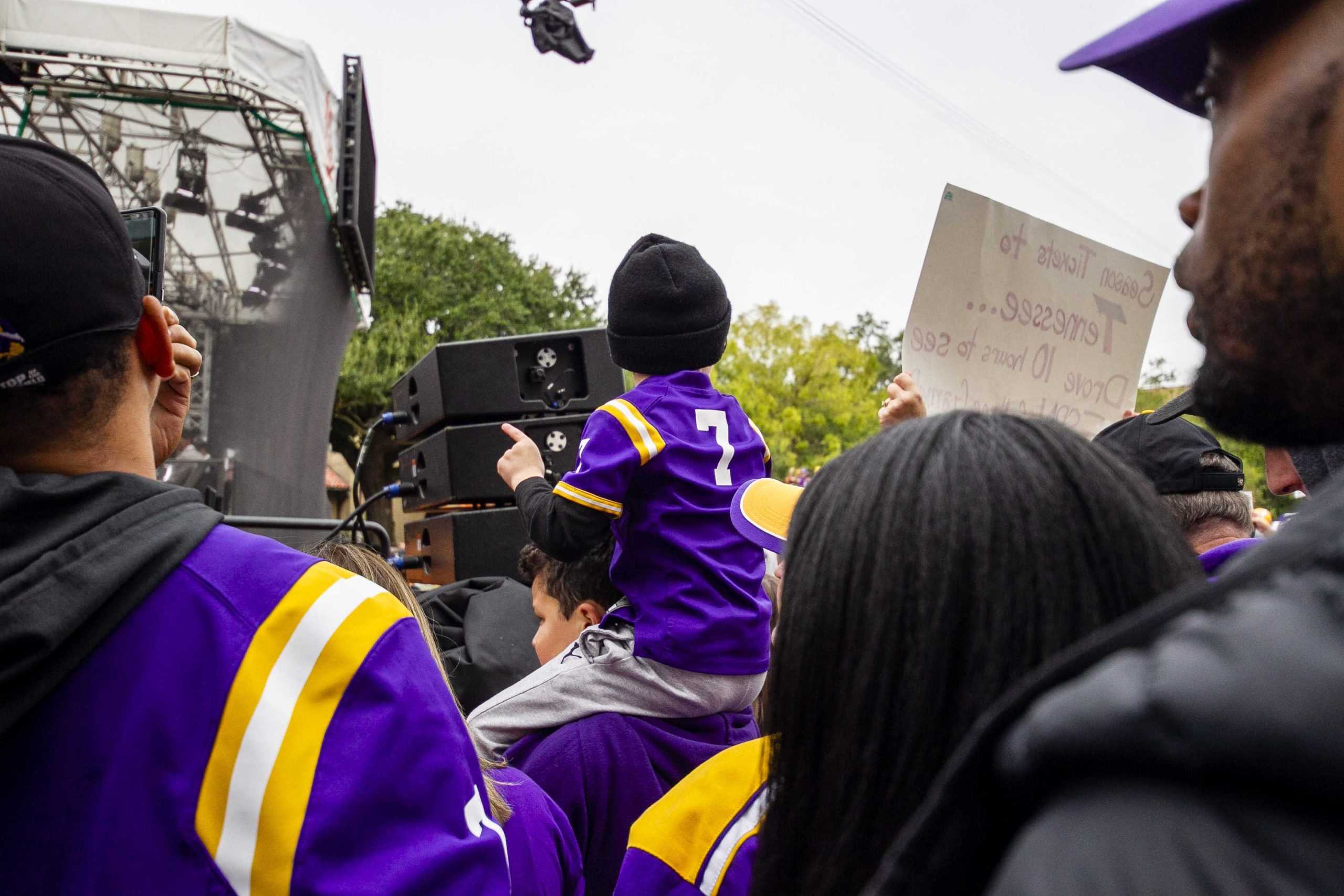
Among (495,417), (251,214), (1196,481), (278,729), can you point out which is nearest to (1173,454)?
(1196,481)

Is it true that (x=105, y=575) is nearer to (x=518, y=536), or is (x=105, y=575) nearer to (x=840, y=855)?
(x=840, y=855)

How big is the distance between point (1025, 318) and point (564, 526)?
122cm

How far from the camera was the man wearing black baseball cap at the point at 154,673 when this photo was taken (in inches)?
40.5

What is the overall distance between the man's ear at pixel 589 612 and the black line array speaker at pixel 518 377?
137cm

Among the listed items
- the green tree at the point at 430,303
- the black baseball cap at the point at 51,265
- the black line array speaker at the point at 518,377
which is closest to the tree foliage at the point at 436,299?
the green tree at the point at 430,303

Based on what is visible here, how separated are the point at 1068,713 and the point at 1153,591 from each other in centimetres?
44

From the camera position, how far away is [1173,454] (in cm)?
243

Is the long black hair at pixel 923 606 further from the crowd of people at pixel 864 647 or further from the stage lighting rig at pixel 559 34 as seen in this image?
the stage lighting rig at pixel 559 34

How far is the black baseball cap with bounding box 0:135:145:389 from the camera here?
3.61 feet

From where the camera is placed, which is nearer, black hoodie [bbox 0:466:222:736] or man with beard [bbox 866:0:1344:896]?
man with beard [bbox 866:0:1344:896]

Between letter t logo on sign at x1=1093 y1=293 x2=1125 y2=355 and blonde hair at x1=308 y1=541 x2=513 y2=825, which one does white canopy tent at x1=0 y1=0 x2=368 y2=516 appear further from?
letter t logo on sign at x1=1093 y1=293 x2=1125 y2=355

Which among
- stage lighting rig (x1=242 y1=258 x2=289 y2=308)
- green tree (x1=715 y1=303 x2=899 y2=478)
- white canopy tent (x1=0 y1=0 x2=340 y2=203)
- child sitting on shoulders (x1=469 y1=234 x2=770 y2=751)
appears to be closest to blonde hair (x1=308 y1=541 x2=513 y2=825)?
child sitting on shoulders (x1=469 y1=234 x2=770 y2=751)

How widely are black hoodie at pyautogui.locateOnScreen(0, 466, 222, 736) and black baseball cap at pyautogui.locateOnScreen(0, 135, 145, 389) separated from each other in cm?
13

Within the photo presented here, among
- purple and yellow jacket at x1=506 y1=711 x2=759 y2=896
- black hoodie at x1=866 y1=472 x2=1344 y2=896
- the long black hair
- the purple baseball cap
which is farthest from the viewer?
purple and yellow jacket at x1=506 y1=711 x2=759 y2=896
